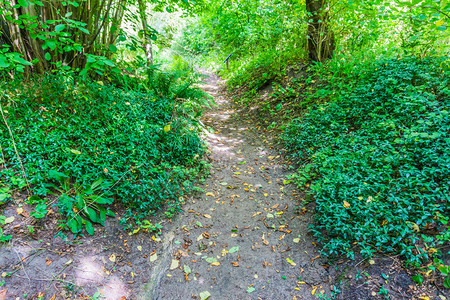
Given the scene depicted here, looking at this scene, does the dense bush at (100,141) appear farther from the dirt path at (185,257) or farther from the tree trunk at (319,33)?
the tree trunk at (319,33)

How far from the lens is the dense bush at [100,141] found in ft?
10.1

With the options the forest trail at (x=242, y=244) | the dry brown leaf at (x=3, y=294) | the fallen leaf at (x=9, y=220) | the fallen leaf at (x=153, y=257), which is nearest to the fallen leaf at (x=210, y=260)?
the forest trail at (x=242, y=244)

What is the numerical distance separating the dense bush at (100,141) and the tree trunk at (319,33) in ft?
14.6

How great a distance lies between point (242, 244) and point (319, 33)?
18.6 feet

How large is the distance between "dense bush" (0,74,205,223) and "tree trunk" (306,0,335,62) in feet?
14.6

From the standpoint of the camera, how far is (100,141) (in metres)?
3.47

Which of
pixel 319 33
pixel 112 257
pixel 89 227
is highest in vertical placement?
pixel 319 33

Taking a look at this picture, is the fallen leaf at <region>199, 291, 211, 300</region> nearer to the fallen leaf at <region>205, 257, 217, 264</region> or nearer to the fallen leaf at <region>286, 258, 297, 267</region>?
the fallen leaf at <region>205, 257, 217, 264</region>

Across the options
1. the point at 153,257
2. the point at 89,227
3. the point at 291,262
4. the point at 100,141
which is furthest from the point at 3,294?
the point at 291,262

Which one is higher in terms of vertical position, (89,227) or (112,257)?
(89,227)

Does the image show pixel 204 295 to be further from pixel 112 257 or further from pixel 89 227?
pixel 89 227

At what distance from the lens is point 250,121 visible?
22.2 feet

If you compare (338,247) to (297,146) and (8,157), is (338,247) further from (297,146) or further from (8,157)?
(8,157)

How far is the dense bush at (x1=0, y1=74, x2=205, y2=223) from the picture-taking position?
3082mm
